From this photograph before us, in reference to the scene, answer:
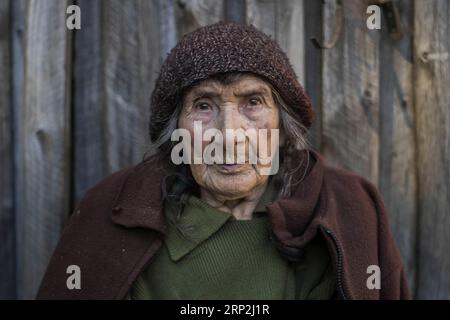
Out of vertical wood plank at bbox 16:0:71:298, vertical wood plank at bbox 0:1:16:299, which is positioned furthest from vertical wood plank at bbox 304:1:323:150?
vertical wood plank at bbox 0:1:16:299

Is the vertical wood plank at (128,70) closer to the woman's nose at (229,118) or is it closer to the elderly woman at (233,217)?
the elderly woman at (233,217)

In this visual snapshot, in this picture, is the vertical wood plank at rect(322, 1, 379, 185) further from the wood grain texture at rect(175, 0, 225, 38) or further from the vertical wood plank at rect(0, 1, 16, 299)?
the vertical wood plank at rect(0, 1, 16, 299)

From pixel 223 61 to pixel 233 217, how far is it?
0.54 meters

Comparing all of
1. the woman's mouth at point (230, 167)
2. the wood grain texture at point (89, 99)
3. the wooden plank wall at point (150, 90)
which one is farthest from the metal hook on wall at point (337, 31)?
the wood grain texture at point (89, 99)

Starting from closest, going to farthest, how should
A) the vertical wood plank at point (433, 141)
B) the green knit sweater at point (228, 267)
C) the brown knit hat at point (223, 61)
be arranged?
the brown knit hat at point (223, 61), the green knit sweater at point (228, 267), the vertical wood plank at point (433, 141)

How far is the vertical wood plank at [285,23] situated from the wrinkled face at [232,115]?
529 millimetres

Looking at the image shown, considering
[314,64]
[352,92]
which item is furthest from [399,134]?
[314,64]

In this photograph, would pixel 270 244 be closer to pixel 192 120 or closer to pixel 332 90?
pixel 192 120

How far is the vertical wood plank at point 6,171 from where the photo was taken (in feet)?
8.34

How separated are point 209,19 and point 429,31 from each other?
0.88 meters

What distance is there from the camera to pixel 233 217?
84.6 inches

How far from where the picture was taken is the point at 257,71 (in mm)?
1979

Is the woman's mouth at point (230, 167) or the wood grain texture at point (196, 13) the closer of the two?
the woman's mouth at point (230, 167)
